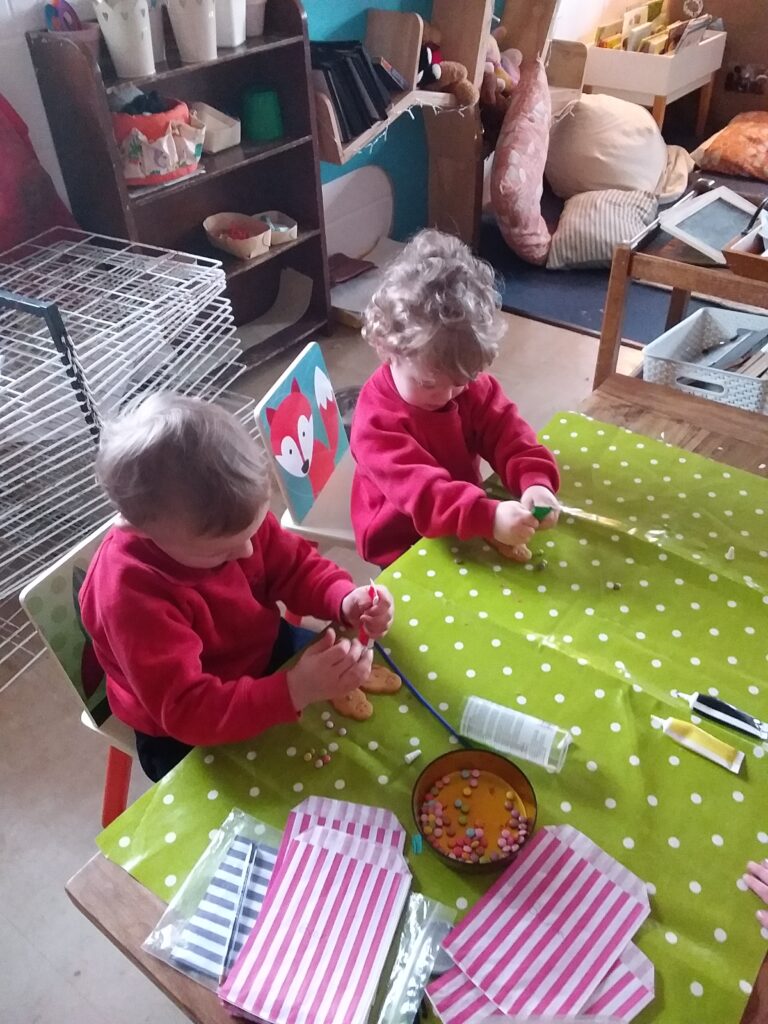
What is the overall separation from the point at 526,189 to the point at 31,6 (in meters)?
1.87

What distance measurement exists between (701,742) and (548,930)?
0.26 meters

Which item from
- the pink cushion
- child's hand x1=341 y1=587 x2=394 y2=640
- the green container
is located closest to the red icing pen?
child's hand x1=341 y1=587 x2=394 y2=640

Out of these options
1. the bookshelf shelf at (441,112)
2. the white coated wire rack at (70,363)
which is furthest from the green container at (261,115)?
the white coated wire rack at (70,363)

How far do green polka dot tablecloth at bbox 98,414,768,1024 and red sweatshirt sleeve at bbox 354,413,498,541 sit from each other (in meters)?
0.04

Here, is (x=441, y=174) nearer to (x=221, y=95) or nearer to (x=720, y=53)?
(x=221, y=95)

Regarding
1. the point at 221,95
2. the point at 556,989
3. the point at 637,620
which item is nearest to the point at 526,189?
the point at 221,95

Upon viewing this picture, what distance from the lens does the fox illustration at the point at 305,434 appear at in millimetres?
1354

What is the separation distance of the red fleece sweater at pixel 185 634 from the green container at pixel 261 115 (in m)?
1.89

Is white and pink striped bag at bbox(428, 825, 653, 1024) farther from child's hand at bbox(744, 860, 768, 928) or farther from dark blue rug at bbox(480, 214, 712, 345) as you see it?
dark blue rug at bbox(480, 214, 712, 345)

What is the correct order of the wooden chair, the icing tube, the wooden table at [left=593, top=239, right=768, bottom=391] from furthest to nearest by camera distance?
the wooden table at [left=593, top=239, right=768, bottom=391] → the wooden chair → the icing tube

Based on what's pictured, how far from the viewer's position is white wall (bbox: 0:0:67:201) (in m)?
1.94

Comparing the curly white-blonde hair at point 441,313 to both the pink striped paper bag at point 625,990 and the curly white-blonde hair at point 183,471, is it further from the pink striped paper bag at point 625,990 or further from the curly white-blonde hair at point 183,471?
the pink striped paper bag at point 625,990

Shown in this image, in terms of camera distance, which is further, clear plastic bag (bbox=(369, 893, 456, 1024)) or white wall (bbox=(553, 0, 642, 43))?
white wall (bbox=(553, 0, 642, 43))

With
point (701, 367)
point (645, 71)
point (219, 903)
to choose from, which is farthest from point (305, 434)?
point (645, 71)
